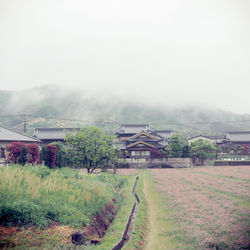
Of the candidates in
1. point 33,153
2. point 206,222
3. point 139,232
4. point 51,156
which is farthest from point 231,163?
point 139,232

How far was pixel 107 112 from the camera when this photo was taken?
168m

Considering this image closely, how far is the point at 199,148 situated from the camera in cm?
5100

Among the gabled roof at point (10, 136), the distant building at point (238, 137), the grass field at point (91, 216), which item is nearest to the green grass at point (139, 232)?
the grass field at point (91, 216)


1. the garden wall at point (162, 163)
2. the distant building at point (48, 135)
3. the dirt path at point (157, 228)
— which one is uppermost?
the dirt path at point (157, 228)

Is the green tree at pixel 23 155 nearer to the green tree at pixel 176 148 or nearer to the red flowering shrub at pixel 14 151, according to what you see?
the red flowering shrub at pixel 14 151

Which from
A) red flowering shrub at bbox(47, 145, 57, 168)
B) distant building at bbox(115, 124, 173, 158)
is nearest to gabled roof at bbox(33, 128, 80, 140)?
distant building at bbox(115, 124, 173, 158)

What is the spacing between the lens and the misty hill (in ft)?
481

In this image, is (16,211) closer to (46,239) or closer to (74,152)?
(46,239)

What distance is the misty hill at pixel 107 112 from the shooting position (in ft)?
481

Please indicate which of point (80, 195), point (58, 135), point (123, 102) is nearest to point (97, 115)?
point (123, 102)

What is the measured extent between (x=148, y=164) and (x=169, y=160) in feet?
15.0

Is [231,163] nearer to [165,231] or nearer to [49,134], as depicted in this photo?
[49,134]

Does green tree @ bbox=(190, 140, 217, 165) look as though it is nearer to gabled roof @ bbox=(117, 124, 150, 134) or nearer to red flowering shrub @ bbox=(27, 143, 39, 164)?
gabled roof @ bbox=(117, 124, 150, 134)

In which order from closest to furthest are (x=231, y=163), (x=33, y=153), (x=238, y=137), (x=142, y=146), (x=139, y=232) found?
(x=139, y=232), (x=33, y=153), (x=231, y=163), (x=142, y=146), (x=238, y=137)
